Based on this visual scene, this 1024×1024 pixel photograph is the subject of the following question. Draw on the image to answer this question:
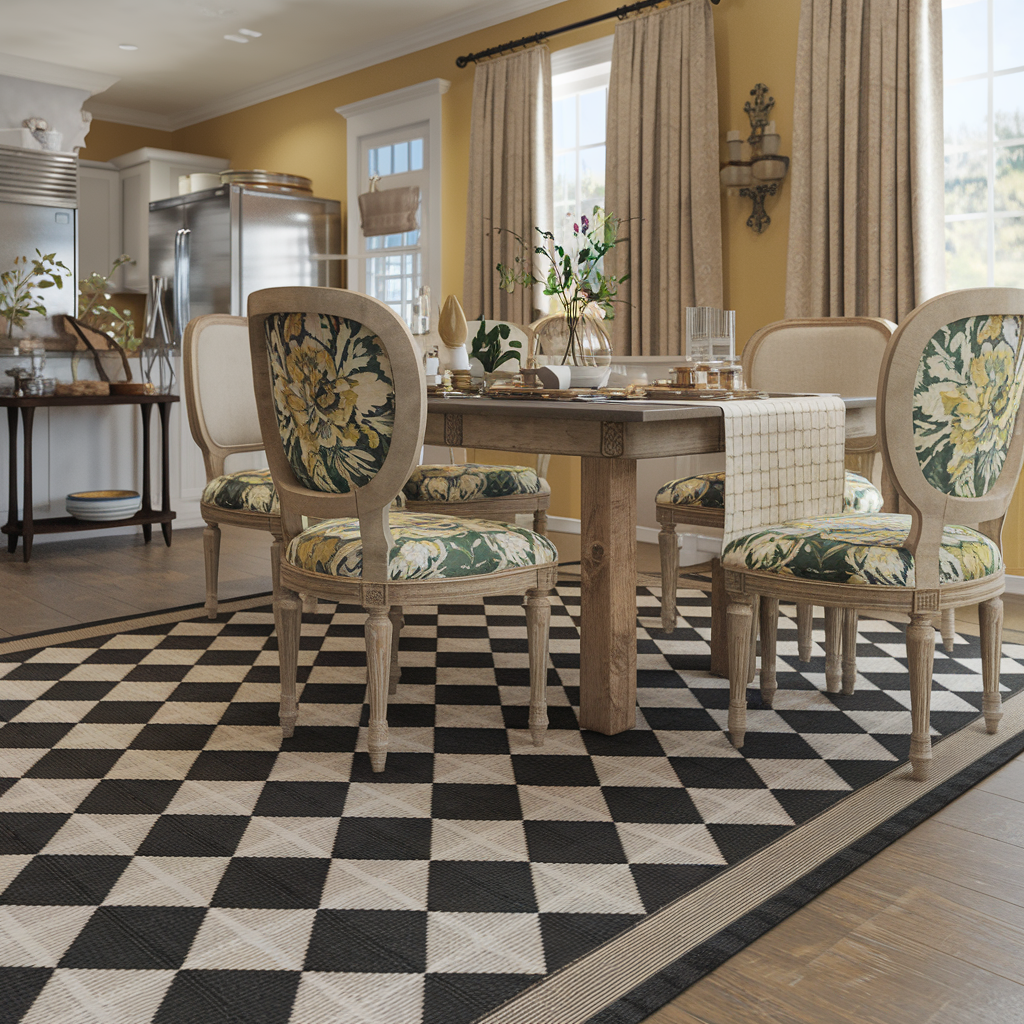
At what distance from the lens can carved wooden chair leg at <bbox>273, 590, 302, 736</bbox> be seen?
84.3 inches

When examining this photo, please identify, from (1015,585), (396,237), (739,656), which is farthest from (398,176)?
→ (739,656)

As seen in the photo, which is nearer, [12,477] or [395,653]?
[395,653]

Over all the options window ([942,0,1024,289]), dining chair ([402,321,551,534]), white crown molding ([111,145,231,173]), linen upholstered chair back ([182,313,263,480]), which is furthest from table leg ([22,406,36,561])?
white crown molding ([111,145,231,173])

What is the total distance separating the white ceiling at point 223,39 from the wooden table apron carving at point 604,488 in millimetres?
3831

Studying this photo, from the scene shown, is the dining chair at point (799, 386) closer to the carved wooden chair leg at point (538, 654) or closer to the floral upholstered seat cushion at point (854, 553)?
the floral upholstered seat cushion at point (854, 553)

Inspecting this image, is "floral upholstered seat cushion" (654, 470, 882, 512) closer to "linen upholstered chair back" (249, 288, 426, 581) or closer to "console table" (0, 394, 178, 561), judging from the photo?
"linen upholstered chair back" (249, 288, 426, 581)

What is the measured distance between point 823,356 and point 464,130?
131 inches

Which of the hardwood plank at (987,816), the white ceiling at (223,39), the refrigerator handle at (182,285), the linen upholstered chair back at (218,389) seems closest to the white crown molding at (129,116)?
the white ceiling at (223,39)

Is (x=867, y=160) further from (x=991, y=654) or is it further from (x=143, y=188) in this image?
(x=143, y=188)

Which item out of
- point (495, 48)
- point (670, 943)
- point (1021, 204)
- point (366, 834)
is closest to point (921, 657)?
point (670, 943)

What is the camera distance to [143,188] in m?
7.55

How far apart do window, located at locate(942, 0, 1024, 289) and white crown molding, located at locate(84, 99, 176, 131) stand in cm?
619

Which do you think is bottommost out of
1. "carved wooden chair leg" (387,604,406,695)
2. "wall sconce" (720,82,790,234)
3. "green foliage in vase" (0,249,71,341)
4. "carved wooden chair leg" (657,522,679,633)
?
"carved wooden chair leg" (387,604,406,695)

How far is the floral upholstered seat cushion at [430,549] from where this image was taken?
1964 mm
